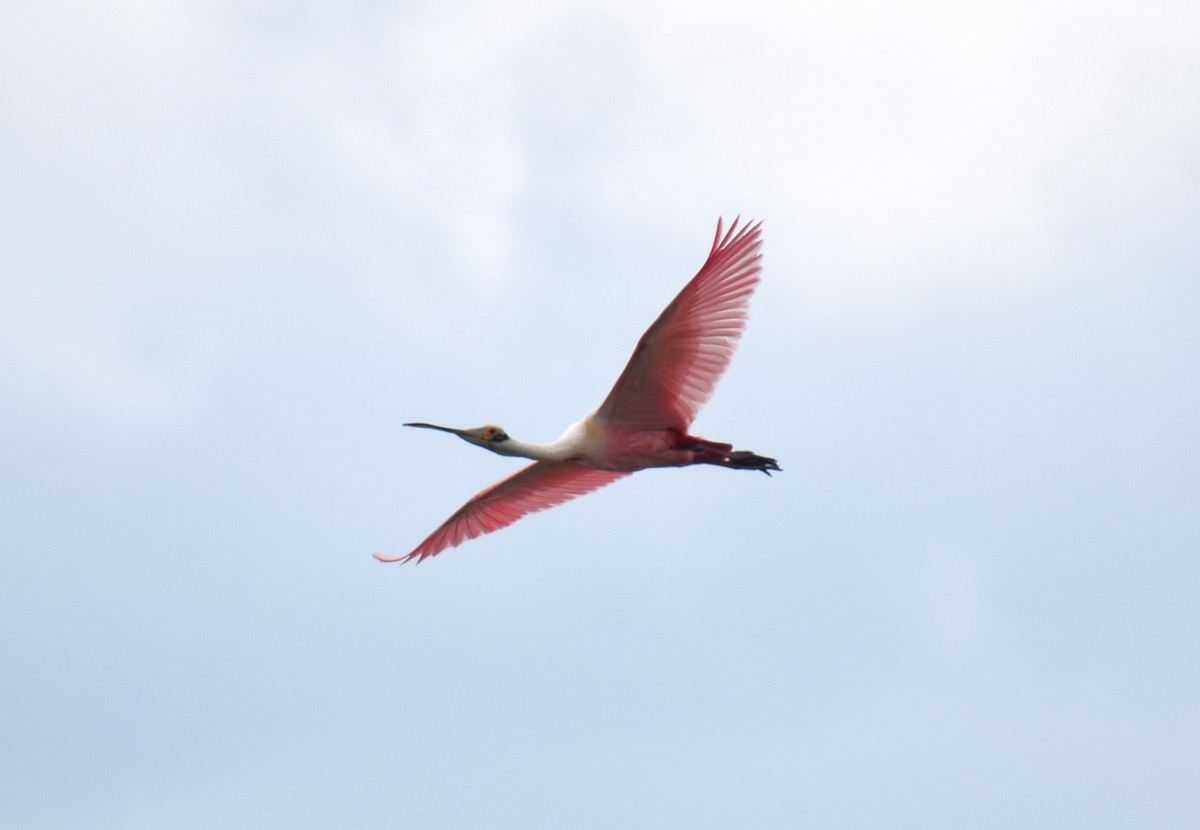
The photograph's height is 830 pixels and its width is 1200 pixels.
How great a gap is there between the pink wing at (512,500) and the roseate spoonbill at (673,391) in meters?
0.79

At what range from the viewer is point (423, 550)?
1648cm

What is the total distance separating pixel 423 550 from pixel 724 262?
409 centimetres

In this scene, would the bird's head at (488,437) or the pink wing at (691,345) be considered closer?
the pink wing at (691,345)

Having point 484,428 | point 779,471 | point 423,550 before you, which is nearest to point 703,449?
point 779,471

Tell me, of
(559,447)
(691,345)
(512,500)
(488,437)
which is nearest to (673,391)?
(691,345)

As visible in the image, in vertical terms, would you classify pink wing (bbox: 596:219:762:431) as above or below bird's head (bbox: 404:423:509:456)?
below

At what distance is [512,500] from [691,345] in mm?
2908

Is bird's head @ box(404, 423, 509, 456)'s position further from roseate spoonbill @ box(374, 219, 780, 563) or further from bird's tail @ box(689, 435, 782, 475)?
bird's tail @ box(689, 435, 782, 475)

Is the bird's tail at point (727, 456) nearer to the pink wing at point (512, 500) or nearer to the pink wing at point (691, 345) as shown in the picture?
the pink wing at point (691, 345)

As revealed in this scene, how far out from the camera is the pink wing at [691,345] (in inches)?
547

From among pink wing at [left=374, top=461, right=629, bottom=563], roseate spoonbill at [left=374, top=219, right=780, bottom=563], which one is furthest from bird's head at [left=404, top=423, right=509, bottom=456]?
pink wing at [left=374, top=461, right=629, bottom=563]

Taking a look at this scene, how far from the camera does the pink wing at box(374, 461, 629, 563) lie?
16.1m

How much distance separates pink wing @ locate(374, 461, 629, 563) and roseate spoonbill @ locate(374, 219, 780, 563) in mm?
794

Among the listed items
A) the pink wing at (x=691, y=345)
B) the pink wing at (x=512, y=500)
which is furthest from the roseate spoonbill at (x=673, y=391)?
the pink wing at (x=512, y=500)
